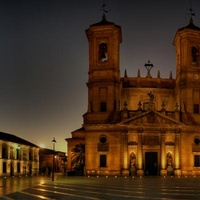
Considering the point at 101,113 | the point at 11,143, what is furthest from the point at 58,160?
the point at 101,113

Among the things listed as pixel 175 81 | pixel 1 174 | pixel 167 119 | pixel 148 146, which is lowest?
pixel 1 174

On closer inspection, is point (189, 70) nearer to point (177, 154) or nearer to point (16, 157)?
point (177, 154)

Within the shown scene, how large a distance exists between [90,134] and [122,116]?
483 cm

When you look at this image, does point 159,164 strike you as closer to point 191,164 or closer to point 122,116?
point 191,164

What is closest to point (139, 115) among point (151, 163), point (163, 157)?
point (163, 157)

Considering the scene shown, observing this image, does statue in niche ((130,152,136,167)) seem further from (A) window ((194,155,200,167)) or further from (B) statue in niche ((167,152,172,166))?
(A) window ((194,155,200,167))

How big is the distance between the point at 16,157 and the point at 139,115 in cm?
2514

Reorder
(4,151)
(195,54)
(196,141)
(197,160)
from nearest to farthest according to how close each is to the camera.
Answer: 1. (197,160)
2. (196,141)
3. (195,54)
4. (4,151)

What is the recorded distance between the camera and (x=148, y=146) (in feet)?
184

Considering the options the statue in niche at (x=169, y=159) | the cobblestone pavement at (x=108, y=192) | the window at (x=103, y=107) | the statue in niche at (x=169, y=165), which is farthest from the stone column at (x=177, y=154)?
the cobblestone pavement at (x=108, y=192)

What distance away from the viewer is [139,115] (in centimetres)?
5600

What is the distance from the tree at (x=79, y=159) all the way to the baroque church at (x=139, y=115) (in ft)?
8.47

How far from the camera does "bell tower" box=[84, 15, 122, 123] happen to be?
58.4 metres

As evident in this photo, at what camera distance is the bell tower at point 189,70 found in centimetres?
5897
